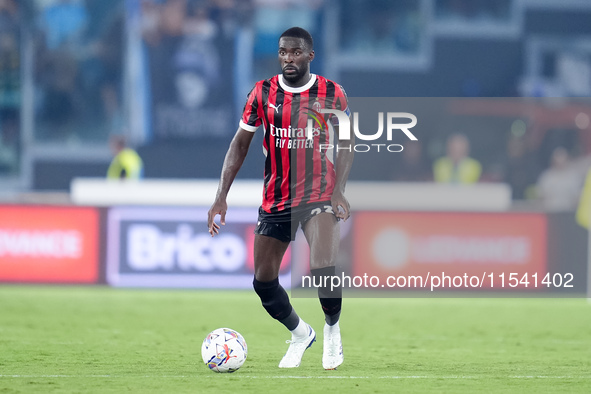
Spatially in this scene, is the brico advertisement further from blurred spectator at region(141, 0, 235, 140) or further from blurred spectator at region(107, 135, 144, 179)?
blurred spectator at region(141, 0, 235, 140)

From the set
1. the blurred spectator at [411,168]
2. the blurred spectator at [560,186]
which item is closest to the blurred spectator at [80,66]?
the blurred spectator at [411,168]

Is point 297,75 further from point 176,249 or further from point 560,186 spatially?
point 560,186

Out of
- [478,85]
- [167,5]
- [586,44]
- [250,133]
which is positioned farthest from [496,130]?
[250,133]

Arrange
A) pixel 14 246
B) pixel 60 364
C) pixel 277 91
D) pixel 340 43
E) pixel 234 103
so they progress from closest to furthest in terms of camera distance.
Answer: pixel 277 91 < pixel 60 364 < pixel 14 246 < pixel 234 103 < pixel 340 43

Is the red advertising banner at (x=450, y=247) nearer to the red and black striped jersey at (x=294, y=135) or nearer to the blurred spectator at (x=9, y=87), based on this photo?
the red and black striped jersey at (x=294, y=135)

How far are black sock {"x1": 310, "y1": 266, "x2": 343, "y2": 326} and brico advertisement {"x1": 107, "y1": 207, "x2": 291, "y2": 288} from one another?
620 cm

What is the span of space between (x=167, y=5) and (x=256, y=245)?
1390 cm

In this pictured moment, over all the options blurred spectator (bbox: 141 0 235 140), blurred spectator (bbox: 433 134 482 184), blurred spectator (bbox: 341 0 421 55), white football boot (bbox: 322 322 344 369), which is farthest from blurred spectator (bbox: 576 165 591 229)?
blurred spectator (bbox: 341 0 421 55)

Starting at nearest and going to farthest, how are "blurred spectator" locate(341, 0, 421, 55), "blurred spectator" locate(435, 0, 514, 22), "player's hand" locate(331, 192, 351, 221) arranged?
1. "player's hand" locate(331, 192, 351, 221)
2. "blurred spectator" locate(341, 0, 421, 55)
3. "blurred spectator" locate(435, 0, 514, 22)

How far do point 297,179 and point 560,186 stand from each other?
8471 millimetres

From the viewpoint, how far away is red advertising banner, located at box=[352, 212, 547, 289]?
12.9m

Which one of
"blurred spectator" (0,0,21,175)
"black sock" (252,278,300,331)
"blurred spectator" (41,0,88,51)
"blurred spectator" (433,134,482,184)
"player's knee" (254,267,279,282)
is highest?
"blurred spectator" (41,0,88,51)

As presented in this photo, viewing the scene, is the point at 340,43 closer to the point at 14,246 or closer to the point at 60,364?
the point at 14,246

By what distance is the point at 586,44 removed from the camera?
2416cm
